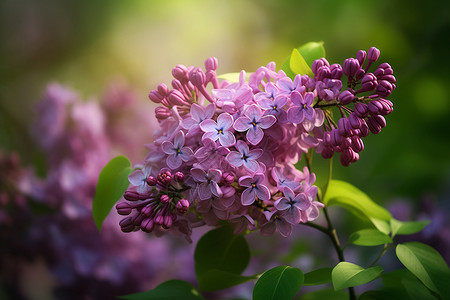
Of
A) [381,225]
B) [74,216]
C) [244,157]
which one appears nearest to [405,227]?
[381,225]

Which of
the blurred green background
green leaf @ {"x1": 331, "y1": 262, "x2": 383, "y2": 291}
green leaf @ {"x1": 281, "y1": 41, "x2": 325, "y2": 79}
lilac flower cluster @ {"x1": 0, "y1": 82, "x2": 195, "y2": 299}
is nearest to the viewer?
green leaf @ {"x1": 331, "y1": 262, "x2": 383, "y2": 291}

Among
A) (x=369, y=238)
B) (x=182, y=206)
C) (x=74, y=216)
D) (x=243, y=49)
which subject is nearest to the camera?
(x=182, y=206)

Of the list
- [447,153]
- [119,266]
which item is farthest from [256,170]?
[447,153]

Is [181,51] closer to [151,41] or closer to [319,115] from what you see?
[151,41]

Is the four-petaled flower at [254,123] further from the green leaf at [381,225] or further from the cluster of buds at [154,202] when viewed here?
the green leaf at [381,225]

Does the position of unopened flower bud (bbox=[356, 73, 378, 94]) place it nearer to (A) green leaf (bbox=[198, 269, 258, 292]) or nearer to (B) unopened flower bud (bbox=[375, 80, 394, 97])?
(B) unopened flower bud (bbox=[375, 80, 394, 97])

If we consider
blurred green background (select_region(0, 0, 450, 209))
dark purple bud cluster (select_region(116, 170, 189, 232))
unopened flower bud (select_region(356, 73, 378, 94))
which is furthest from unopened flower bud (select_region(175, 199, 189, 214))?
blurred green background (select_region(0, 0, 450, 209))

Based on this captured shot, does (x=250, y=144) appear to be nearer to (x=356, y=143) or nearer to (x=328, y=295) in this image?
(x=356, y=143)
